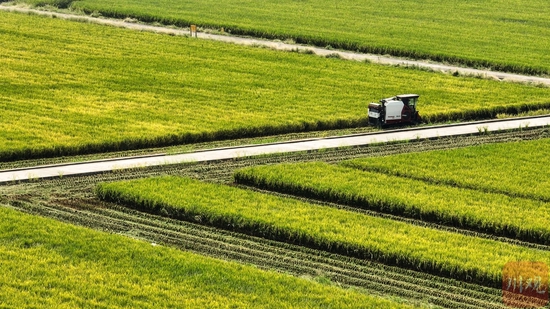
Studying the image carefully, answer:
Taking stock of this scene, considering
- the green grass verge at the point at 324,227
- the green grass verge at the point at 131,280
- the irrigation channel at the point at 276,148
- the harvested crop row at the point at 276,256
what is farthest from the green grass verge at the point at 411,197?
the green grass verge at the point at 131,280

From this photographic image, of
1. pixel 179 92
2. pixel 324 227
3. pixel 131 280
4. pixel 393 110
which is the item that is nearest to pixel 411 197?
pixel 324 227

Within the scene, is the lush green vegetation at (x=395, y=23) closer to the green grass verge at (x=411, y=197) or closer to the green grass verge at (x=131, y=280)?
the green grass verge at (x=411, y=197)

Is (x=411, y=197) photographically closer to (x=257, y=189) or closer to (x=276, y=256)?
(x=257, y=189)

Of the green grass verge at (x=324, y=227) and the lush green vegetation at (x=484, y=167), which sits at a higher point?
the lush green vegetation at (x=484, y=167)

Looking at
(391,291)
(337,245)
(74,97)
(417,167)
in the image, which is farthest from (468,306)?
(74,97)

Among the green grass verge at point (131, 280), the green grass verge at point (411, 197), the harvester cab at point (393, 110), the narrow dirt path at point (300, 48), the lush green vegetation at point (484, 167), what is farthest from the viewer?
the narrow dirt path at point (300, 48)

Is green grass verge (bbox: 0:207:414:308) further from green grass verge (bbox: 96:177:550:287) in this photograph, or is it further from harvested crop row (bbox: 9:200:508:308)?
green grass verge (bbox: 96:177:550:287)
